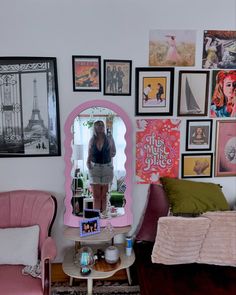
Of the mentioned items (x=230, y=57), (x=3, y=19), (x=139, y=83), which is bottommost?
(x=139, y=83)

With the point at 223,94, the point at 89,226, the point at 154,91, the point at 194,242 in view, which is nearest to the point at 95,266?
the point at 89,226

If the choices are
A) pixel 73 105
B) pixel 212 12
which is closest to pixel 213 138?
pixel 212 12

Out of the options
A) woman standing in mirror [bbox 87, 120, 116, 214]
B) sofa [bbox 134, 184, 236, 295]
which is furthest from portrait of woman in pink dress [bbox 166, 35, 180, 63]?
sofa [bbox 134, 184, 236, 295]

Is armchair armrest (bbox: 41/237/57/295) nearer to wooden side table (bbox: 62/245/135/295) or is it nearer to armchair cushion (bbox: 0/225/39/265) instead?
armchair cushion (bbox: 0/225/39/265)

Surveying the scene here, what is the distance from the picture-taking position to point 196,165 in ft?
8.51

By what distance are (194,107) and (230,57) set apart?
1.65 feet

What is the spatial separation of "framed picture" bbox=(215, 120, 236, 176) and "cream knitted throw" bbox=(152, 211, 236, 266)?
1.82 feet

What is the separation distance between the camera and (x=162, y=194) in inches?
97.8

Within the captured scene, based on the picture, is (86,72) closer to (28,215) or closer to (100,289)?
(28,215)

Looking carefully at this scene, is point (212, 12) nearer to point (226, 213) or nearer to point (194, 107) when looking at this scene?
point (194, 107)

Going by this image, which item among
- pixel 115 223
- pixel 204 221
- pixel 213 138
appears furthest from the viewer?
pixel 213 138

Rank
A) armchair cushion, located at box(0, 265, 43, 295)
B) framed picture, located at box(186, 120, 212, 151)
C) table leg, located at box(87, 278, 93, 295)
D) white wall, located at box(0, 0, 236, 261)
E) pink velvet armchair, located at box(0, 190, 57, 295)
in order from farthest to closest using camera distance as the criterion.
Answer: framed picture, located at box(186, 120, 212, 151)
white wall, located at box(0, 0, 236, 261)
table leg, located at box(87, 278, 93, 295)
pink velvet armchair, located at box(0, 190, 57, 295)
armchair cushion, located at box(0, 265, 43, 295)

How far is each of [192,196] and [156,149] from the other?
18.9 inches

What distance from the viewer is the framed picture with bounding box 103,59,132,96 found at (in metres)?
2.40
